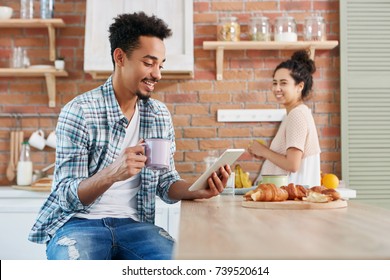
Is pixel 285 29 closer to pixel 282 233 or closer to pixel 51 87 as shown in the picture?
pixel 51 87

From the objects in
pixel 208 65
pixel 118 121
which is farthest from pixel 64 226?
pixel 208 65

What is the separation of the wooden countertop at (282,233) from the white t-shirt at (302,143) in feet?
3.35

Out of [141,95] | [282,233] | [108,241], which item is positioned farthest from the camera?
[141,95]

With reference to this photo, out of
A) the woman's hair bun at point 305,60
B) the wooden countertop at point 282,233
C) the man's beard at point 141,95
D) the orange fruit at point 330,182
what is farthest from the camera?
the woman's hair bun at point 305,60

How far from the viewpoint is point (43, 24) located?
3.33m

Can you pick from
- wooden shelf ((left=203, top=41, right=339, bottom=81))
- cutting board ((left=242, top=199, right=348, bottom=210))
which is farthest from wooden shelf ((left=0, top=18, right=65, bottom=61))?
cutting board ((left=242, top=199, right=348, bottom=210))

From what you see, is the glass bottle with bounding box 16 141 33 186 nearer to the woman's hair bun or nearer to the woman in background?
the woman in background

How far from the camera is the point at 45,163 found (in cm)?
346

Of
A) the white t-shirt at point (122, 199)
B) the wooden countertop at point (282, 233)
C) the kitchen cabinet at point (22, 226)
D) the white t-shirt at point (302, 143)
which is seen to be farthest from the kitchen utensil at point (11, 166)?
the wooden countertop at point (282, 233)

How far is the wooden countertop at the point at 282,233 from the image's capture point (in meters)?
0.86

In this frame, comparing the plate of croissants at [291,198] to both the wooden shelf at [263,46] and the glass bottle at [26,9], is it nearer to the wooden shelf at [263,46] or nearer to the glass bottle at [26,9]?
the wooden shelf at [263,46]

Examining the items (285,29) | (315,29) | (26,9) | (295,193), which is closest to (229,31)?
(285,29)

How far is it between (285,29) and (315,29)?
0.19 meters

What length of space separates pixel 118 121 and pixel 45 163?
1.73 meters
